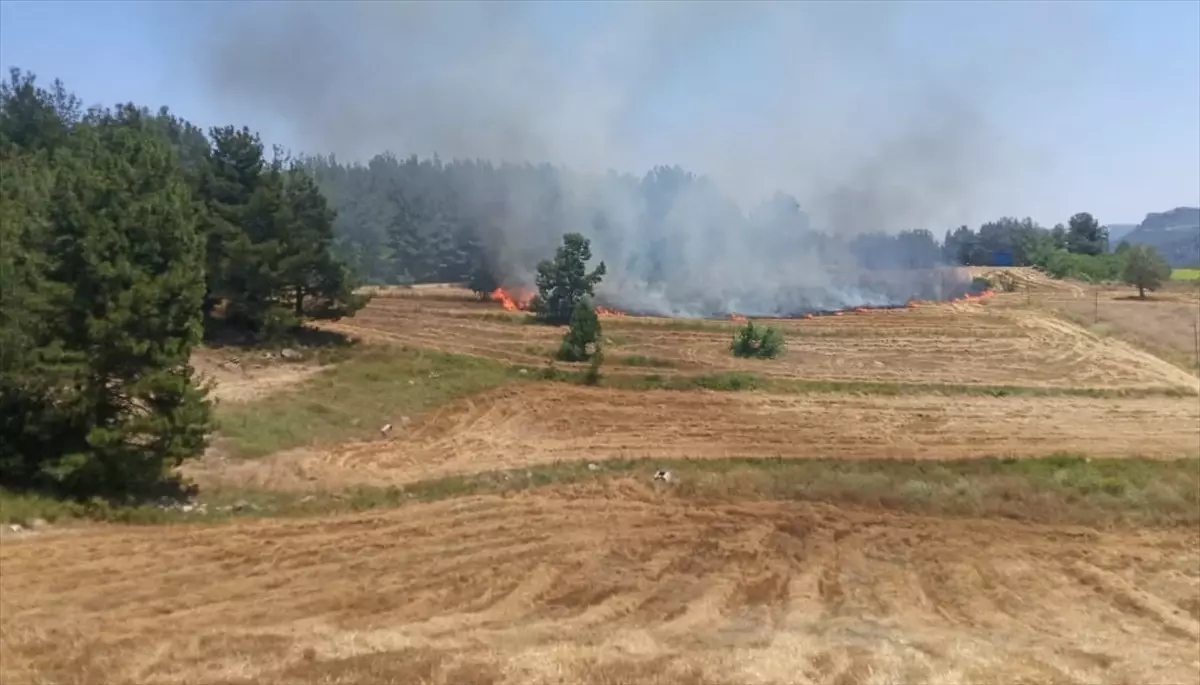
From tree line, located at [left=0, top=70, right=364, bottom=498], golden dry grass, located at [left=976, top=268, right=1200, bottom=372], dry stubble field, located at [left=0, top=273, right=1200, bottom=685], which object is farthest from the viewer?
golden dry grass, located at [left=976, top=268, right=1200, bottom=372]

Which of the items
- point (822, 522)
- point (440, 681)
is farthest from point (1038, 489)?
point (440, 681)

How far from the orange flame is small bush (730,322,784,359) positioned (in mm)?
15838

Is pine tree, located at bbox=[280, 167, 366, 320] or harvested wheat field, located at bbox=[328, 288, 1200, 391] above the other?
pine tree, located at bbox=[280, 167, 366, 320]

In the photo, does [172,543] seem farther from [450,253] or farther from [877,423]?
[450,253]

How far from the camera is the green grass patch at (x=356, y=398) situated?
23444mm

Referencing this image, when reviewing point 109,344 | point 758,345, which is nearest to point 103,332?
point 109,344

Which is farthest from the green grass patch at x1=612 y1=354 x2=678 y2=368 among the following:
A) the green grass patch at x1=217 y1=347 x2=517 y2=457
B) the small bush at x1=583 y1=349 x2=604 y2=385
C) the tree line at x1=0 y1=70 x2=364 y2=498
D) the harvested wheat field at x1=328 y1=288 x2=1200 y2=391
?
the tree line at x1=0 y1=70 x2=364 y2=498

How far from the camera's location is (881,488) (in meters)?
20.4

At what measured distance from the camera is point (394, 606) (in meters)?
13.4

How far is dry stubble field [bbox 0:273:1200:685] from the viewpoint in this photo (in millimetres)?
11094

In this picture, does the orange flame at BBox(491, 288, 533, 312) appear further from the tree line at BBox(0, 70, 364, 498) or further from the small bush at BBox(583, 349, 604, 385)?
the tree line at BBox(0, 70, 364, 498)

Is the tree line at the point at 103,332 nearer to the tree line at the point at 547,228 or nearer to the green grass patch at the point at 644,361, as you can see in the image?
the green grass patch at the point at 644,361

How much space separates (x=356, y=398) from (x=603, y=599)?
614 inches

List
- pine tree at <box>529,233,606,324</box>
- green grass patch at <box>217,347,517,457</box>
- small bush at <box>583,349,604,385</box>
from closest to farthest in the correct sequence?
green grass patch at <box>217,347,517,457</box> < small bush at <box>583,349,604,385</box> < pine tree at <box>529,233,606,324</box>
